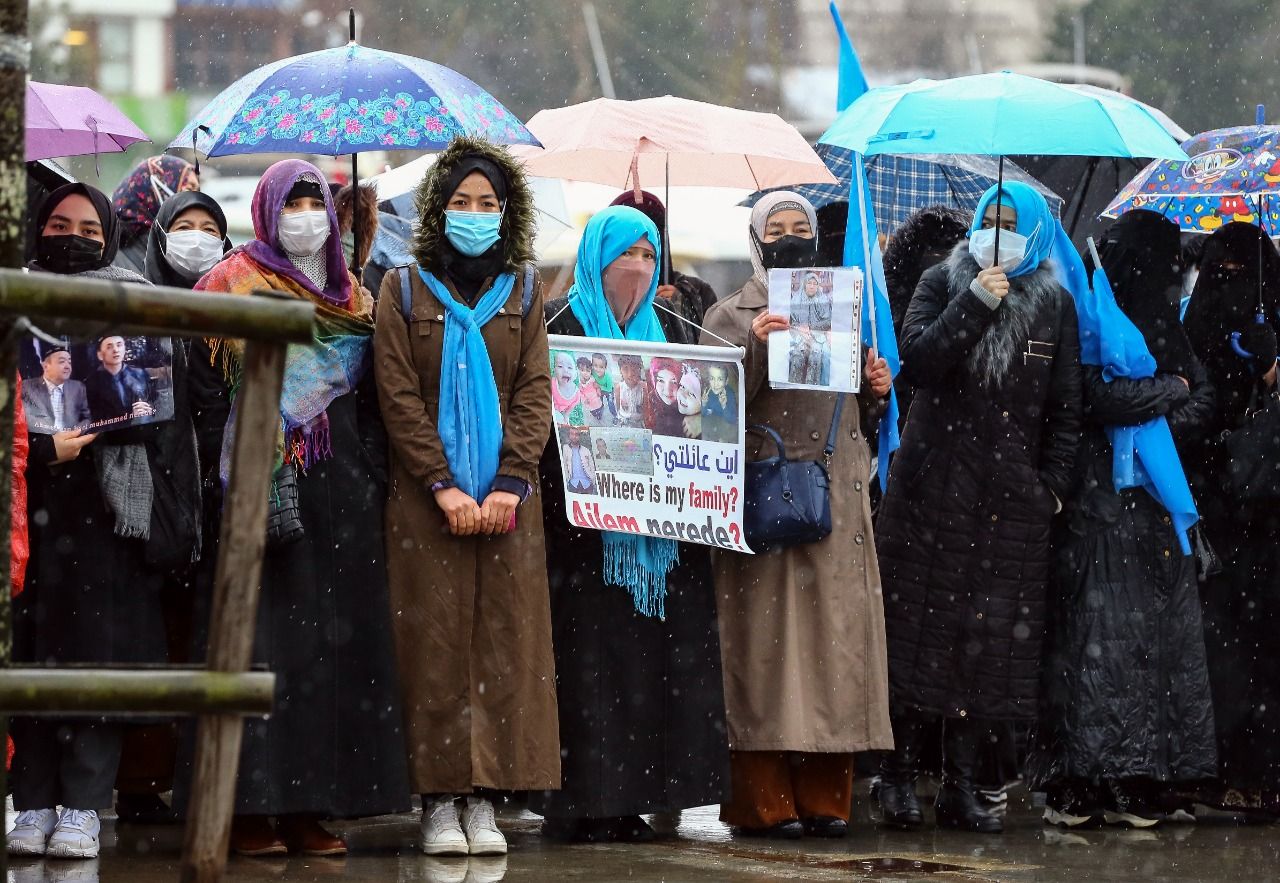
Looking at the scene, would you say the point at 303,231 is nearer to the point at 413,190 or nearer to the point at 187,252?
the point at 187,252

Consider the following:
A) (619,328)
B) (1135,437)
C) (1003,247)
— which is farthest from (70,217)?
(1135,437)

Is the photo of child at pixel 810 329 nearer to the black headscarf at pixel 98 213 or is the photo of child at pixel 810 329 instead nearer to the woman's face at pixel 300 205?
the woman's face at pixel 300 205

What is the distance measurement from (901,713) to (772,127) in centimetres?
240

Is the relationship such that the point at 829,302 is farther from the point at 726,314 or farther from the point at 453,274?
the point at 453,274

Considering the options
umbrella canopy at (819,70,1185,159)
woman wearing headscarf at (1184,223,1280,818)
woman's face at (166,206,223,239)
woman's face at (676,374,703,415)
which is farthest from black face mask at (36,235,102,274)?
woman wearing headscarf at (1184,223,1280,818)

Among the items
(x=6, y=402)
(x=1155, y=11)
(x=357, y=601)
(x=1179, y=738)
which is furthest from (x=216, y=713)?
(x=1155, y=11)

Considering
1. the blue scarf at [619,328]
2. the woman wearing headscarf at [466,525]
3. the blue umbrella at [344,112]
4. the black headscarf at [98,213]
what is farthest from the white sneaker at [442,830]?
the blue umbrella at [344,112]

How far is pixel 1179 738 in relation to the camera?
736cm

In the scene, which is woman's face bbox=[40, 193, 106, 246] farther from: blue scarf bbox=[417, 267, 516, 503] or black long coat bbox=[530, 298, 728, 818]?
black long coat bbox=[530, 298, 728, 818]

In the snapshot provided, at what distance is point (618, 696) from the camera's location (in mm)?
6715

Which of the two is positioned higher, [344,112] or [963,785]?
[344,112]

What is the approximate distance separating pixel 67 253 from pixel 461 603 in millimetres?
1564

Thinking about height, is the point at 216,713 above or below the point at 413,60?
below

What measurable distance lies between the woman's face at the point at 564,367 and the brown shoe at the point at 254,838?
164 centimetres
